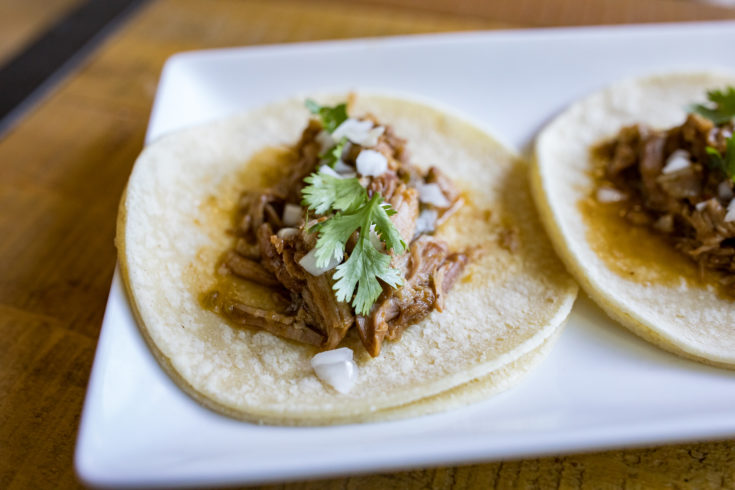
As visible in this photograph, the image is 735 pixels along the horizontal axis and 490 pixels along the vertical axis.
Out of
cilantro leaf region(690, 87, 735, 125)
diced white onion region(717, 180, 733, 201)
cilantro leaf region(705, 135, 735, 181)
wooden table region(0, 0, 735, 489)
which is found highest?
cilantro leaf region(690, 87, 735, 125)

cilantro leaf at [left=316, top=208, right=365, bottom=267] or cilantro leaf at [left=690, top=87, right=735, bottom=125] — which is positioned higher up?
cilantro leaf at [left=690, top=87, right=735, bottom=125]

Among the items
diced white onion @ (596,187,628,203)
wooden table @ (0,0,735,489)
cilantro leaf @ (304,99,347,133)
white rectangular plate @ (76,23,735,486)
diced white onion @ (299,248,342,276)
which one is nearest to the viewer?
white rectangular plate @ (76,23,735,486)

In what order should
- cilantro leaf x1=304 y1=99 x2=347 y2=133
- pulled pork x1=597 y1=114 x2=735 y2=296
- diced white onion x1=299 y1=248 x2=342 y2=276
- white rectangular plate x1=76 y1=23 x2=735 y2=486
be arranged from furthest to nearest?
cilantro leaf x1=304 y1=99 x2=347 y2=133 → pulled pork x1=597 y1=114 x2=735 y2=296 → diced white onion x1=299 y1=248 x2=342 y2=276 → white rectangular plate x1=76 y1=23 x2=735 y2=486

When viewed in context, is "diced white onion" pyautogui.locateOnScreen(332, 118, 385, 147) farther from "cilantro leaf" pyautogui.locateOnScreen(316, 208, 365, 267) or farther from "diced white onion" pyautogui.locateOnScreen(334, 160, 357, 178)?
"cilantro leaf" pyautogui.locateOnScreen(316, 208, 365, 267)

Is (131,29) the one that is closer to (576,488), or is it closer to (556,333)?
(556,333)

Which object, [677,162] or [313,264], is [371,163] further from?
[677,162]

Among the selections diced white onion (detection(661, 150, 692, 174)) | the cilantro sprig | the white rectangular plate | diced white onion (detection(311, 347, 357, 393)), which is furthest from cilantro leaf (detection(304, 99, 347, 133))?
diced white onion (detection(661, 150, 692, 174))

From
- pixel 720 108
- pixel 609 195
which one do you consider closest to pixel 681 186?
pixel 609 195

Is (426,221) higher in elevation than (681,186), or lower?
lower
